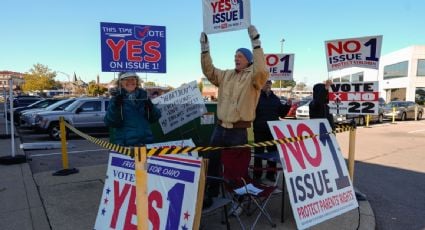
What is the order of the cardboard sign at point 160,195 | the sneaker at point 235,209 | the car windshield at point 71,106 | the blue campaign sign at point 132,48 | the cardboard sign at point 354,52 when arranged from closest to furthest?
the cardboard sign at point 160,195 < the sneaker at point 235,209 < the cardboard sign at point 354,52 < the blue campaign sign at point 132,48 < the car windshield at point 71,106

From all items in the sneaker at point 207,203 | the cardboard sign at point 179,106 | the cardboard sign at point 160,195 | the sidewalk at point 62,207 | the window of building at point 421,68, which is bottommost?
the sidewalk at point 62,207

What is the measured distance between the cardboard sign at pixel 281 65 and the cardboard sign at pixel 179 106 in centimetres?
357

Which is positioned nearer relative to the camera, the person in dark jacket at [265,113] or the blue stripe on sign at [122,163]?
the blue stripe on sign at [122,163]

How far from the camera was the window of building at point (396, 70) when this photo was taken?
52719mm

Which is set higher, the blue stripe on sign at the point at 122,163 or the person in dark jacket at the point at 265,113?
the person in dark jacket at the point at 265,113

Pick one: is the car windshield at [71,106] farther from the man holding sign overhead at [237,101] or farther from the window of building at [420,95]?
the window of building at [420,95]

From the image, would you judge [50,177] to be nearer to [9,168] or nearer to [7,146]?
[9,168]

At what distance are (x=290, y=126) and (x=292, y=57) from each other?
557 cm

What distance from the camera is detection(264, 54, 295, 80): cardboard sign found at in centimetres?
945

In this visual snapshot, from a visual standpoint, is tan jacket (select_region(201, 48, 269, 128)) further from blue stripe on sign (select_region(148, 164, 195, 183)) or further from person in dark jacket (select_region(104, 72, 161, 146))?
blue stripe on sign (select_region(148, 164, 195, 183))

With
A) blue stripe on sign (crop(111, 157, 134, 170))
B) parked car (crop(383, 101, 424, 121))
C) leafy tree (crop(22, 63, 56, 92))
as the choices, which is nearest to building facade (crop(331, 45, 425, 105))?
parked car (crop(383, 101, 424, 121))

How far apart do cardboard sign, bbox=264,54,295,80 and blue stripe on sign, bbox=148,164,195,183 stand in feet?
21.5

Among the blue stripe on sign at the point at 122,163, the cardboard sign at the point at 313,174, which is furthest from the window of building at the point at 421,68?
the blue stripe on sign at the point at 122,163

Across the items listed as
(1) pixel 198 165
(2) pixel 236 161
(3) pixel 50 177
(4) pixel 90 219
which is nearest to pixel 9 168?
(3) pixel 50 177
